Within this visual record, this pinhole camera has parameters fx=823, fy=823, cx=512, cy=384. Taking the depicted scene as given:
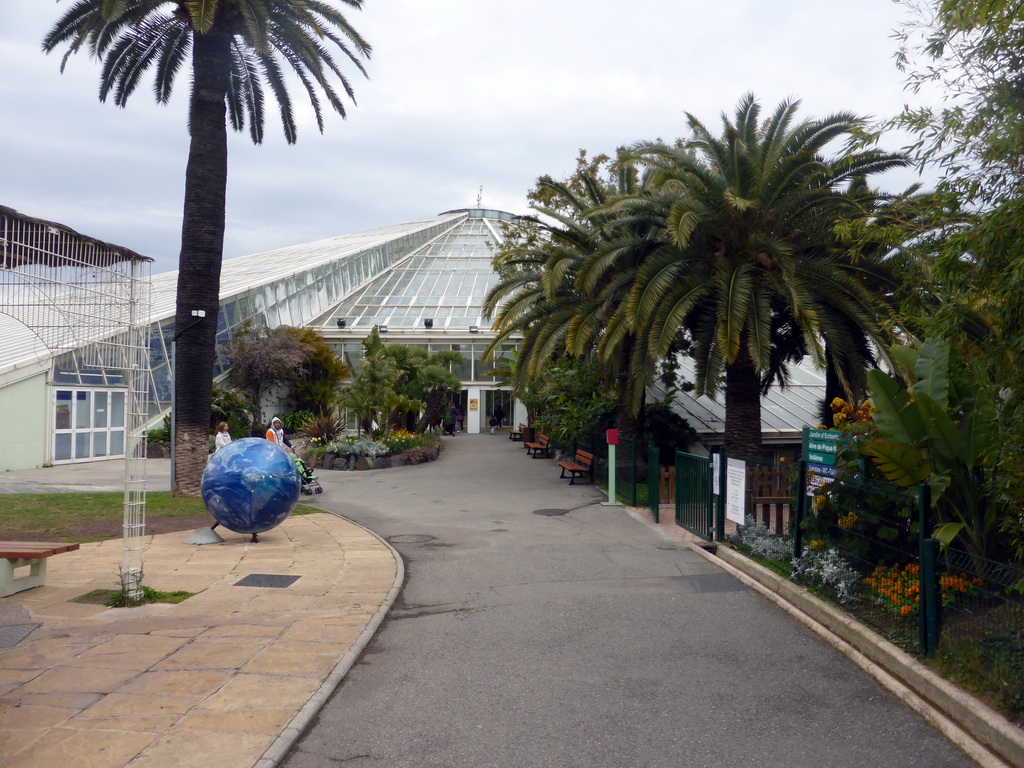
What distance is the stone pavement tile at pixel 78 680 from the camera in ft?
18.7

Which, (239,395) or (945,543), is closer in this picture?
(945,543)

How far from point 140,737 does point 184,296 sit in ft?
42.7

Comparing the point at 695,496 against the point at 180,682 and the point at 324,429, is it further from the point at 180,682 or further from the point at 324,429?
the point at 324,429

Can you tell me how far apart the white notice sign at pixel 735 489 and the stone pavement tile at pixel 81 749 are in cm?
801

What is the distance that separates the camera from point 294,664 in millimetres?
6355

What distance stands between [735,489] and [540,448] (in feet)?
58.8

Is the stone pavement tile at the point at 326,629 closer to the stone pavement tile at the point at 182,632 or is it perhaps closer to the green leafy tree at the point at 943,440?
the stone pavement tile at the point at 182,632

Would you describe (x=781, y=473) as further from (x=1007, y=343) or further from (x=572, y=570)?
(x=1007, y=343)

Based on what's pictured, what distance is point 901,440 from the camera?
7.94 meters

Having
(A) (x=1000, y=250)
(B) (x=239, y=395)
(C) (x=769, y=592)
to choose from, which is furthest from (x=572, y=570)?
(B) (x=239, y=395)

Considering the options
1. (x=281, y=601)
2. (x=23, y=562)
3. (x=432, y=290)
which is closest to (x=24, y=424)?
(x=23, y=562)

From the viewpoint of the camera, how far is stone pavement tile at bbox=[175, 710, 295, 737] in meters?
5.07

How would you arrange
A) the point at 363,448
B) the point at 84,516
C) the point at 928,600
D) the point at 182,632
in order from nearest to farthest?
the point at 928,600 < the point at 182,632 < the point at 84,516 < the point at 363,448

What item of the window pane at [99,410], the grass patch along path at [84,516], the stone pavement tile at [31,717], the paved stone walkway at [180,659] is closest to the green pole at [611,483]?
the grass patch along path at [84,516]
